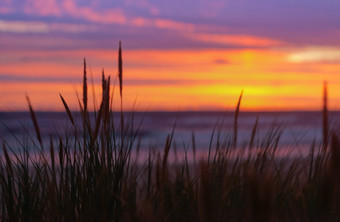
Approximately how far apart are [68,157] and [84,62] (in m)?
0.53

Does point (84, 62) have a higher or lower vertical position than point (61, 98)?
higher

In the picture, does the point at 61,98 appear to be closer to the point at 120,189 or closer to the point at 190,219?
the point at 120,189

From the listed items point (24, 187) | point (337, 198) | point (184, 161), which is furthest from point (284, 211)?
point (24, 187)

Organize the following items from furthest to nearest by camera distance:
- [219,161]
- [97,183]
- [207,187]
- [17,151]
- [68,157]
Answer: [17,151] < [219,161] < [68,157] < [97,183] < [207,187]

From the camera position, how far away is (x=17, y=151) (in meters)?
3.28

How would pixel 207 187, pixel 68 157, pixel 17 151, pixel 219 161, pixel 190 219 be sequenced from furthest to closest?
pixel 17 151 → pixel 219 161 → pixel 68 157 → pixel 190 219 → pixel 207 187

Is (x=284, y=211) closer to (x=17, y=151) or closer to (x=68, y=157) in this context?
(x=68, y=157)

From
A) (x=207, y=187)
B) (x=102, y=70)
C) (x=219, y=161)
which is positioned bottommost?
(x=219, y=161)

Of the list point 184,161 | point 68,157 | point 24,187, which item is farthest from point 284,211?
point 24,187

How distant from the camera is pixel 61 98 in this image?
2.68 metres

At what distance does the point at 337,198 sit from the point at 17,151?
1847mm

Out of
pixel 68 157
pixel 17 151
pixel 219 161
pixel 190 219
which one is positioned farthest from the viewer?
pixel 17 151

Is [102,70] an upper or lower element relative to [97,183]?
upper

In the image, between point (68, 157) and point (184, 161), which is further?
point (184, 161)
